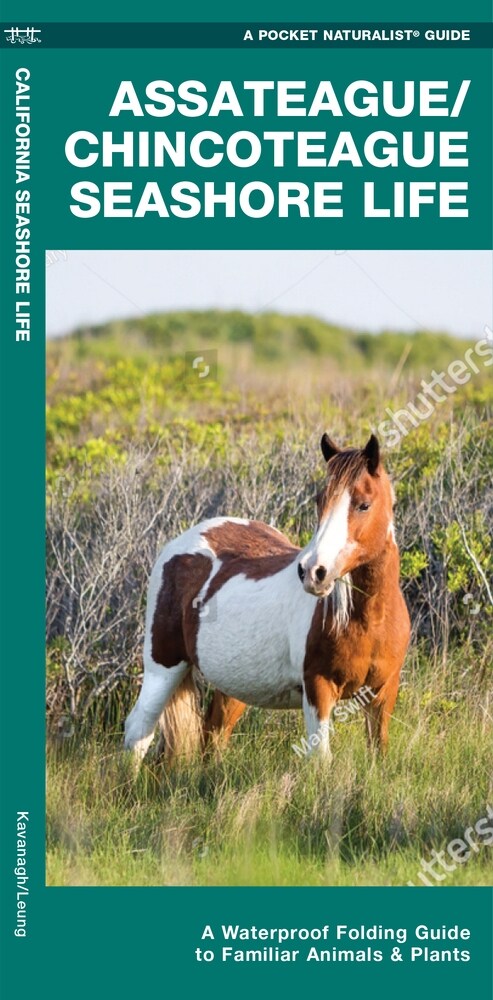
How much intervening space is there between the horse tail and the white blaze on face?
1.79 meters

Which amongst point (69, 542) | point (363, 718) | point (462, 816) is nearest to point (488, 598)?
point (363, 718)

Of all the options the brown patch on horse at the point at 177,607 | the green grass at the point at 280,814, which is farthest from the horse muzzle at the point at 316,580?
the brown patch on horse at the point at 177,607

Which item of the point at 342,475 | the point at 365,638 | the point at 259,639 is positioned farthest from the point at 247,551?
the point at 342,475

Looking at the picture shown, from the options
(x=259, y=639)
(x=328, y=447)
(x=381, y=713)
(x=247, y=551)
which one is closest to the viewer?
(x=328, y=447)

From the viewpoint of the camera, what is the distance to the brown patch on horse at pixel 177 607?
19.4ft

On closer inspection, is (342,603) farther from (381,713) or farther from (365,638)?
(381,713)

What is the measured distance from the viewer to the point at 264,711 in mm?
6500

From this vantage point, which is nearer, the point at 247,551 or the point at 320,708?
the point at 320,708

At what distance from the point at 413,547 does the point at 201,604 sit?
84.5 inches

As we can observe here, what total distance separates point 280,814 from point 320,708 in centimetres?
51

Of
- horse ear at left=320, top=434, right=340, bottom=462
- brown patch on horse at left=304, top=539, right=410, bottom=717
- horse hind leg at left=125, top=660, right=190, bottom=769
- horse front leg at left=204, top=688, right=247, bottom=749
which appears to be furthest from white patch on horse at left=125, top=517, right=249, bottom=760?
horse ear at left=320, top=434, right=340, bottom=462

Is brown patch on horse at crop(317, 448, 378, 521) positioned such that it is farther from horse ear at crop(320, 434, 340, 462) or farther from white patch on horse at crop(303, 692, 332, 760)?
white patch on horse at crop(303, 692, 332, 760)

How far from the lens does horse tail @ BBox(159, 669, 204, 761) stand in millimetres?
6004

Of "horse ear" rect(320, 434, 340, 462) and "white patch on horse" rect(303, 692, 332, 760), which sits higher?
"horse ear" rect(320, 434, 340, 462)
